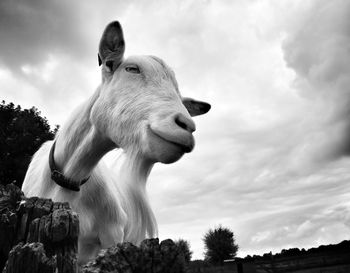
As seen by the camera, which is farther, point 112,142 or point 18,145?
point 18,145

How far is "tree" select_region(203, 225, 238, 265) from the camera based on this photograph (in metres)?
20.4

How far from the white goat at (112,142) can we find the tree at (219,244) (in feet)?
58.7

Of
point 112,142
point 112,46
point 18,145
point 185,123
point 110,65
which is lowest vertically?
point 185,123

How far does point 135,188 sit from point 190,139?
1.71 metres

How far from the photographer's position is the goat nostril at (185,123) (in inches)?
82.5

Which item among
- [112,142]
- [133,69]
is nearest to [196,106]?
[133,69]

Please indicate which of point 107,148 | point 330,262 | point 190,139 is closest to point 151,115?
point 190,139

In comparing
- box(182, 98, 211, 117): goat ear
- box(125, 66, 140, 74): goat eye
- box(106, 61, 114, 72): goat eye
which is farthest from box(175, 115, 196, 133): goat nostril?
box(182, 98, 211, 117): goat ear

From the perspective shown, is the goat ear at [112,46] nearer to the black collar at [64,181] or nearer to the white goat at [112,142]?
the white goat at [112,142]

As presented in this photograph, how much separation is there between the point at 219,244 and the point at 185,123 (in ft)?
66.3

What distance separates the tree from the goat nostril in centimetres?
1912

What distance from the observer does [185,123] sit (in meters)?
2.11

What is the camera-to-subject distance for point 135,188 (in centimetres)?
359

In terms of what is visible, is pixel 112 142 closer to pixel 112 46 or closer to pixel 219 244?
pixel 112 46
